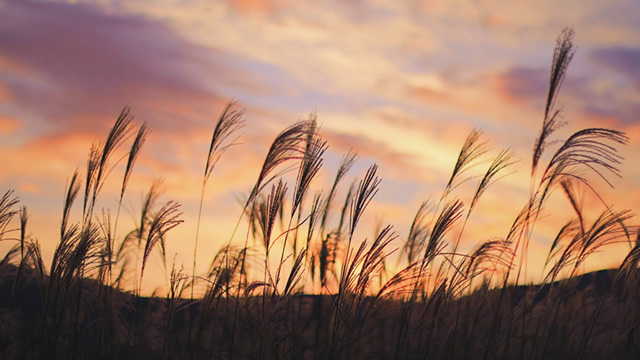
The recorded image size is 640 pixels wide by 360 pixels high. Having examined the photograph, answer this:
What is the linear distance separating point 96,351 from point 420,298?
119 inches

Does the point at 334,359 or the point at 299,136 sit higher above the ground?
the point at 299,136

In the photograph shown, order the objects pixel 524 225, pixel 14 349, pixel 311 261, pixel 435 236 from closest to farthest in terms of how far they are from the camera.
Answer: pixel 435 236
pixel 524 225
pixel 14 349
pixel 311 261

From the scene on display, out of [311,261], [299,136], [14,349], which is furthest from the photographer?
[311,261]

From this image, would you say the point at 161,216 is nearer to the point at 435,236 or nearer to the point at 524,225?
the point at 435,236

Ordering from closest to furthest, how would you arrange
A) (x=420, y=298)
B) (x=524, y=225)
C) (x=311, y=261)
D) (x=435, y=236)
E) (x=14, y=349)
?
(x=435, y=236), (x=524, y=225), (x=14, y=349), (x=311, y=261), (x=420, y=298)

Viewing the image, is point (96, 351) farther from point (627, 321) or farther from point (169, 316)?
point (627, 321)

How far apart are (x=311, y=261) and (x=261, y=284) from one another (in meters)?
1.90

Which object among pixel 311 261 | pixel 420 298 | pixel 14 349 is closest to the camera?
pixel 14 349

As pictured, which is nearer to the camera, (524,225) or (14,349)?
(524,225)

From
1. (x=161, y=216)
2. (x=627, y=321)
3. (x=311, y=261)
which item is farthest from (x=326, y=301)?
(x=627, y=321)

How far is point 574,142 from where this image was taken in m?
4.18

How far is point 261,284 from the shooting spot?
12.5 ft

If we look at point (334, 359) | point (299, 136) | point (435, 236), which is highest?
point (299, 136)

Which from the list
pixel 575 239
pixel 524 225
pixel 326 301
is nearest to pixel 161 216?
pixel 326 301
